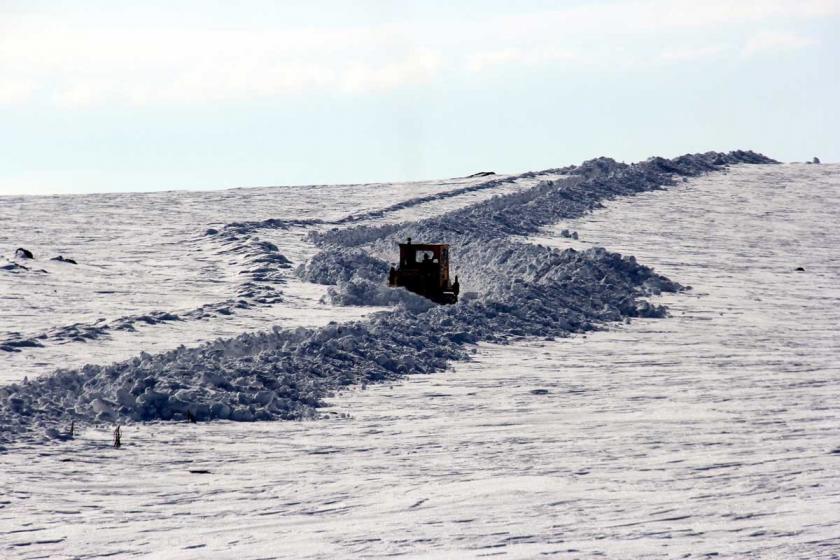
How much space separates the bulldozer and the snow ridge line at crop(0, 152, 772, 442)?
537mm

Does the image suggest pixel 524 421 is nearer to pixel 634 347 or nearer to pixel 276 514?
pixel 276 514

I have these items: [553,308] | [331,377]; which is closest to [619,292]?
[553,308]

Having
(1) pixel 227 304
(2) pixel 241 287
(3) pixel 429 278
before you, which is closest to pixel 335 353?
(1) pixel 227 304

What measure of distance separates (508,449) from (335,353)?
5847 millimetres

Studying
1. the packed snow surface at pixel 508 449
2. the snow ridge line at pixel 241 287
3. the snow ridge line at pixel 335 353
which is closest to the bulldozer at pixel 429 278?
the snow ridge line at pixel 335 353

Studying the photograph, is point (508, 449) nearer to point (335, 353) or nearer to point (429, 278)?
point (335, 353)

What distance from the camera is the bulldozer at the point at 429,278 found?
85.0 ft

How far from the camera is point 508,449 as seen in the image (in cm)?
1311

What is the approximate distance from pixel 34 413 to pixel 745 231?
28187 millimetres

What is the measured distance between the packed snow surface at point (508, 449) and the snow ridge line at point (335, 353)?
85 millimetres

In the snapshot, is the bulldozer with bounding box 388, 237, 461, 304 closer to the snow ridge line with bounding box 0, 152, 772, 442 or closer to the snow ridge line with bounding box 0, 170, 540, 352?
the snow ridge line with bounding box 0, 152, 772, 442

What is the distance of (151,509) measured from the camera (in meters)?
10.7

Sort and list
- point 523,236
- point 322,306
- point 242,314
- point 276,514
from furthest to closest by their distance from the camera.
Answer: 1. point 523,236
2. point 322,306
3. point 242,314
4. point 276,514

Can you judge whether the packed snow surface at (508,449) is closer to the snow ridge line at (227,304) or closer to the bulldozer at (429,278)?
the snow ridge line at (227,304)
